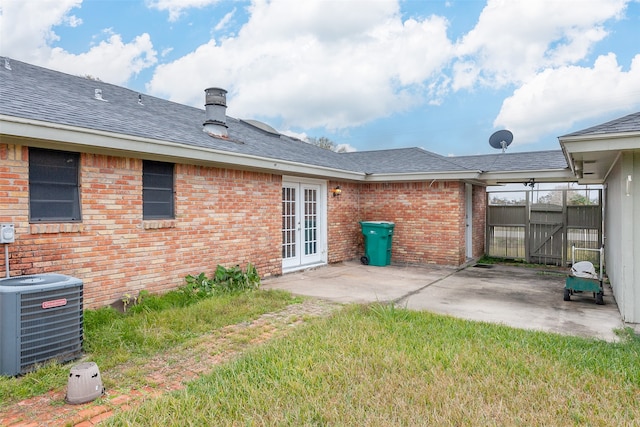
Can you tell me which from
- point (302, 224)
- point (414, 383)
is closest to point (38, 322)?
point (414, 383)

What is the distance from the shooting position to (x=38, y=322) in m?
3.58

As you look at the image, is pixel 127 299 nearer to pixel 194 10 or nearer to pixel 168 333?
pixel 168 333

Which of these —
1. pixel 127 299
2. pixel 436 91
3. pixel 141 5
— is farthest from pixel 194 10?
pixel 436 91

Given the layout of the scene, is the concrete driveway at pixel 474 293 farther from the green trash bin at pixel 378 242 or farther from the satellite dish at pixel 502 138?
the satellite dish at pixel 502 138

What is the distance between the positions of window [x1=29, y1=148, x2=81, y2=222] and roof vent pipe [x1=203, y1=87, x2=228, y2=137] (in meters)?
3.32

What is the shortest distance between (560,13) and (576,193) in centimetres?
492

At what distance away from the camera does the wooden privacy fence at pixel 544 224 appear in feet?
34.7

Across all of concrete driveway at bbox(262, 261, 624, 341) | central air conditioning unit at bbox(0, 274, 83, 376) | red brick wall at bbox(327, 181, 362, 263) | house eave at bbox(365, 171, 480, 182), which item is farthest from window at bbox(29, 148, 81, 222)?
house eave at bbox(365, 171, 480, 182)

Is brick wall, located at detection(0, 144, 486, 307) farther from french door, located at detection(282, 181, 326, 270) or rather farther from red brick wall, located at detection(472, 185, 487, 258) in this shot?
red brick wall, located at detection(472, 185, 487, 258)

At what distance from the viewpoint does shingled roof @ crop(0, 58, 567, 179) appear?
195 inches

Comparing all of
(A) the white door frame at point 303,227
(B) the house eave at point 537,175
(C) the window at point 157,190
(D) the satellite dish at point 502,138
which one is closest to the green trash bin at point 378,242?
(A) the white door frame at point 303,227

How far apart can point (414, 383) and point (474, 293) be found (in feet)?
14.5

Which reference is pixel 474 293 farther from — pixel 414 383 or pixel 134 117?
pixel 134 117

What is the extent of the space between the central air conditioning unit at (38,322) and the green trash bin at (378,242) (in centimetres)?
772
